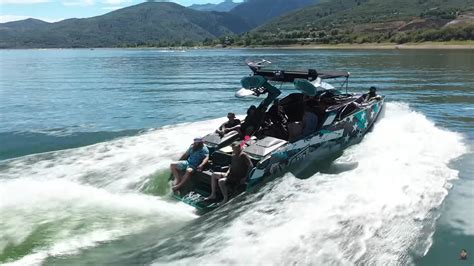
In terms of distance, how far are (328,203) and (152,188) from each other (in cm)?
413

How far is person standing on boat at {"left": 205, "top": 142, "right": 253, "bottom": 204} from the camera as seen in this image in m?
10.4

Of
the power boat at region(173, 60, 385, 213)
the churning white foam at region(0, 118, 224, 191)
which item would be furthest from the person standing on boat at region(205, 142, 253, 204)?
the churning white foam at region(0, 118, 224, 191)

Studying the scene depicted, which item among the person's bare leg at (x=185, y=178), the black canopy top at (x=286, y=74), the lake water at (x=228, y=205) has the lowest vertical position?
the lake water at (x=228, y=205)

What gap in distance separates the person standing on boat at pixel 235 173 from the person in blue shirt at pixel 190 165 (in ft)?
2.47

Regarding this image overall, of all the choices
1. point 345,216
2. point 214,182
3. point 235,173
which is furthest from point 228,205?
point 345,216

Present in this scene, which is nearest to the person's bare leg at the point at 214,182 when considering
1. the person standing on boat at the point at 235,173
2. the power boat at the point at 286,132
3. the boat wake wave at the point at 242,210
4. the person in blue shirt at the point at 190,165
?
the person standing on boat at the point at 235,173

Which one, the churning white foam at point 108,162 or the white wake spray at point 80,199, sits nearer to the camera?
the white wake spray at point 80,199

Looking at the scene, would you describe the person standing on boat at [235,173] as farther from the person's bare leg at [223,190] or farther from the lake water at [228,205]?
the lake water at [228,205]

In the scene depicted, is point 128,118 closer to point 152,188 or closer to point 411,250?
point 152,188

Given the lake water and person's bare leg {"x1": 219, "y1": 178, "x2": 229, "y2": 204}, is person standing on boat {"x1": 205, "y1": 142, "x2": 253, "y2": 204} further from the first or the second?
the lake water

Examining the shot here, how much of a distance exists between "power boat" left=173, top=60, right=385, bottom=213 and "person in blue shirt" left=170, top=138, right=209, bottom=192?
15 cm

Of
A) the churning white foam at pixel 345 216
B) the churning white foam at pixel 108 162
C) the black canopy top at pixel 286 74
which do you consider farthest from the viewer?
the black canopy top at pixel 286 74

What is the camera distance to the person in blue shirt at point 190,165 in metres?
11.0

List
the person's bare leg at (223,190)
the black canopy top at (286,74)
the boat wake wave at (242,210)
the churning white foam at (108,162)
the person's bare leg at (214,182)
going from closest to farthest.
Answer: the boat wake wave at (242,210)
the person's bare leg at (223,190)
the person's bare leg at (214,182)
the churning white foam at (108,162)
the black canopy top at (286,74)
